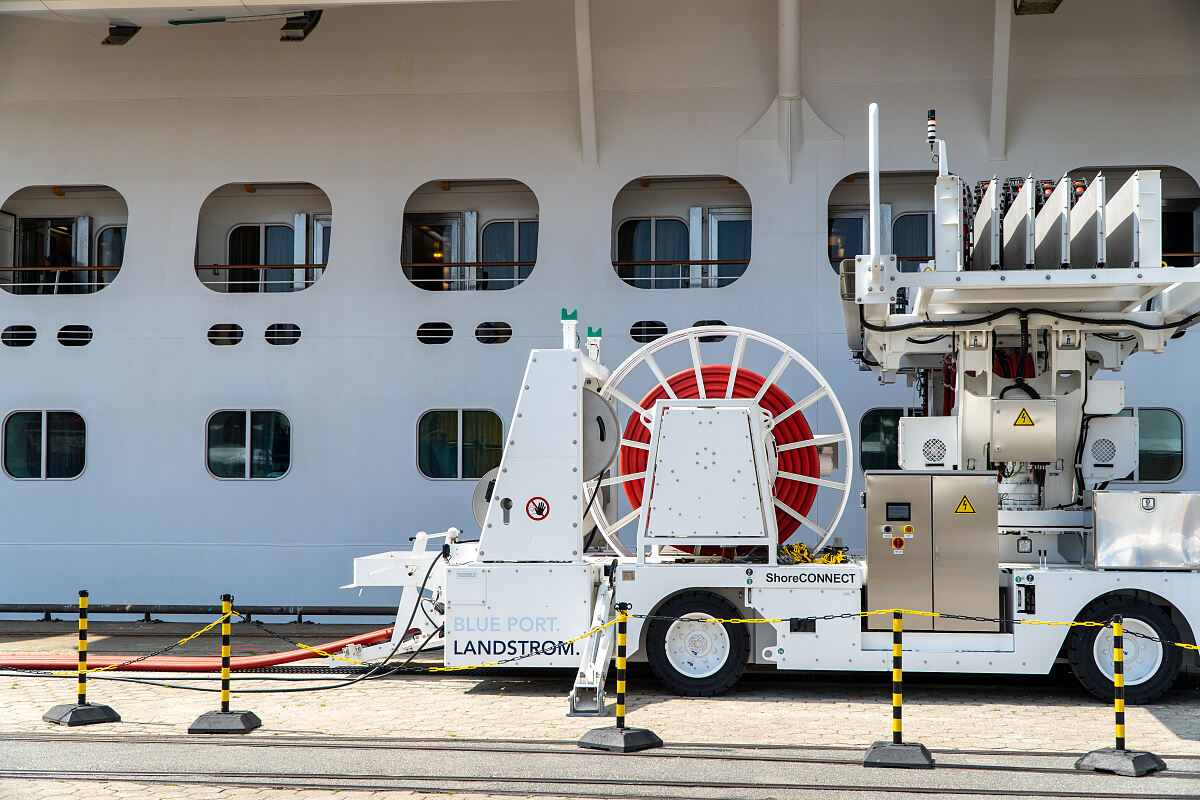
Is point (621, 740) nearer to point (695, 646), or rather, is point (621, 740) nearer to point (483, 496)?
point (695, 646)

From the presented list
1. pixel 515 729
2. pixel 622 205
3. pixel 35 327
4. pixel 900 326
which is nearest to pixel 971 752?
pixel 515 729

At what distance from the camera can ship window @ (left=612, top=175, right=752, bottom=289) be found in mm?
14883

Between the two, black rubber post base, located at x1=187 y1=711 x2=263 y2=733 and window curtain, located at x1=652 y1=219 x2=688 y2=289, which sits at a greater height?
window curtain, located at x1=652 y1=219 x2=688 y2=289

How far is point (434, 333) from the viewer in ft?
45.9

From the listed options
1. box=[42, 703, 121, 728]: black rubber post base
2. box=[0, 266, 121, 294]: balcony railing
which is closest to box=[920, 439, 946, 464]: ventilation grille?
box=[42, 703, 121, 728]: black rubber post base

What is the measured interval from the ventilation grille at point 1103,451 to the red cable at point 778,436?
2.22 metres

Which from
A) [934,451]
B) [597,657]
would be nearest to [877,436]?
[934,451]

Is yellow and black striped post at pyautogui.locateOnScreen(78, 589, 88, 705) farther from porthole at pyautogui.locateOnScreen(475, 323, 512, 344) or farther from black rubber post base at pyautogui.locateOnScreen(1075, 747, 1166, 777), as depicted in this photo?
black rubber post base at pyautogui.locateOnScreen(1075, 747, 1166, 777)

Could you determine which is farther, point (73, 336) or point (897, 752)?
point (73, 336)

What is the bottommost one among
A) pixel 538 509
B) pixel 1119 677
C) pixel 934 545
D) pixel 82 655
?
pixel 82 655

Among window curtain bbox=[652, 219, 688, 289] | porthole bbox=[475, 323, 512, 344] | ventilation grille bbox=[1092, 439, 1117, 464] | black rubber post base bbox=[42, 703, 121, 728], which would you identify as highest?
window curtain bbox=[652, 219, 688, 289]

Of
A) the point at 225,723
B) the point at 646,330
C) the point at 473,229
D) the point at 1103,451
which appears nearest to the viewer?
the point at 225,723

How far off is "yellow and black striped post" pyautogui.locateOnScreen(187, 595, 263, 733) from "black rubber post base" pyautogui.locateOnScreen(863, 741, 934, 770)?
407 centimetres

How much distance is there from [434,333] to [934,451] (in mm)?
6362
